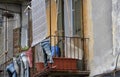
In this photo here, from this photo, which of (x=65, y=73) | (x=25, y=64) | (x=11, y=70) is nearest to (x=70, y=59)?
(x=65, y=73)

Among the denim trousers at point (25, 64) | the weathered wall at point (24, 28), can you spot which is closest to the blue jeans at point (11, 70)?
the denim trousers at point (25, 64)

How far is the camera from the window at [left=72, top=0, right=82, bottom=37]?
12.7 m

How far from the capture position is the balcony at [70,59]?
11836 mm

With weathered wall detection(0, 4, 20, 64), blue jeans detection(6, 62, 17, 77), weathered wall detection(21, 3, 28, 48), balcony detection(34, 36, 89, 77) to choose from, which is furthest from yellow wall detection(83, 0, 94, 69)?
weathered wall detection(0, 4, 20, 64)

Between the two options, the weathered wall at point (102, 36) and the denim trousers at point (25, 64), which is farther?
the denim trousers at point (25, 64)

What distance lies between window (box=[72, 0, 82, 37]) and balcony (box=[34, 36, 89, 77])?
30cm

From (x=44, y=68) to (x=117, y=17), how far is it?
2.56 metres

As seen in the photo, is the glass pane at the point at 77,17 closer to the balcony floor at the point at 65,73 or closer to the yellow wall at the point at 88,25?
the yellow wall at the point at 88,25

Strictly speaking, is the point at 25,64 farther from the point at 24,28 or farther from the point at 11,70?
the point at 24,28

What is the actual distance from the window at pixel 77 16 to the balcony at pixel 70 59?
0.30 metres

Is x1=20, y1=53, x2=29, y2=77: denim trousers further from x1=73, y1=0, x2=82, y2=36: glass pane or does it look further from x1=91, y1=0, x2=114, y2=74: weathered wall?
x1=91, y1=0, x2=114, y2=74: weathered wall

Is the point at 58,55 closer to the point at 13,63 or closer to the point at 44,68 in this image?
the point at 44,68

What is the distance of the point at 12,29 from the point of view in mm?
19062

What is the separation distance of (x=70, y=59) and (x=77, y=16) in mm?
1536
